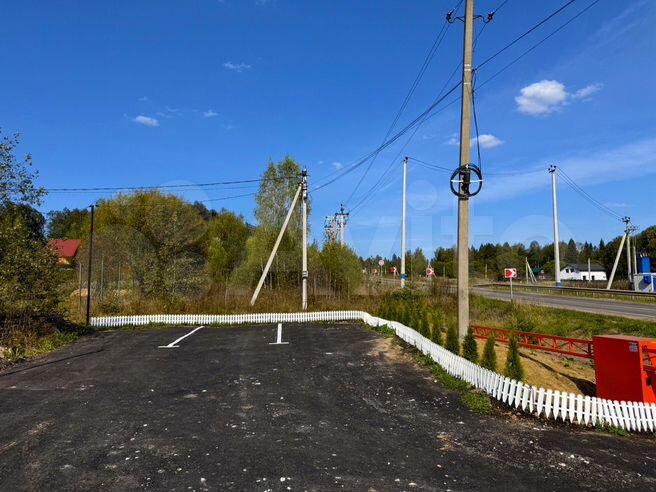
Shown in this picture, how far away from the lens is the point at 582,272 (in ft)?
265

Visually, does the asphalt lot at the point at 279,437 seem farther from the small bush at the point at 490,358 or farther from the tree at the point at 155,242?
the tree at the point at 155,242

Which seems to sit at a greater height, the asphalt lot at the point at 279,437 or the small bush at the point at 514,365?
the small bush at the point at 514,365

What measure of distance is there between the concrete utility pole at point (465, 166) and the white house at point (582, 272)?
76.2 metres

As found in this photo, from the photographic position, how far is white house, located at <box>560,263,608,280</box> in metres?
77.0

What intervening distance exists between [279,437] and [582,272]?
290 ft

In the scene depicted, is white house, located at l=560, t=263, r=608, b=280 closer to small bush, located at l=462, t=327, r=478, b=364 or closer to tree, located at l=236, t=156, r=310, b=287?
tree, located at l=236, t=156, r=310, b=287

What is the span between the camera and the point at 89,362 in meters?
11.6

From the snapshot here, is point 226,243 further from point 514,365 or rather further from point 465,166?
point 514,365

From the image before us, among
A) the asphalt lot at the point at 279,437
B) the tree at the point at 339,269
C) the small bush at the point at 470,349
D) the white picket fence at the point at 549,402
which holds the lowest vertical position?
the asphalt lot at the point at 279,437

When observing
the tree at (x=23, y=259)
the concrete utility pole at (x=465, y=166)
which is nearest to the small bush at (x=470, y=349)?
the concrete utility pole at (x=465, y=166)

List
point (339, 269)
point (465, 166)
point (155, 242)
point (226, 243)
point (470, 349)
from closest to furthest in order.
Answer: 1. point (470, 349)
2. point (465, 166)
3. point (339, 269)
4. point (155, 242)
5. point (226, 243)

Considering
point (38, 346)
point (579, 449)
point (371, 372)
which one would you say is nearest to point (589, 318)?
point (371, 372)

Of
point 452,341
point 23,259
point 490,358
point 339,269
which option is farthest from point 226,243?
point 490,358

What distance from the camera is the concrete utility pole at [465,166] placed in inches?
462
